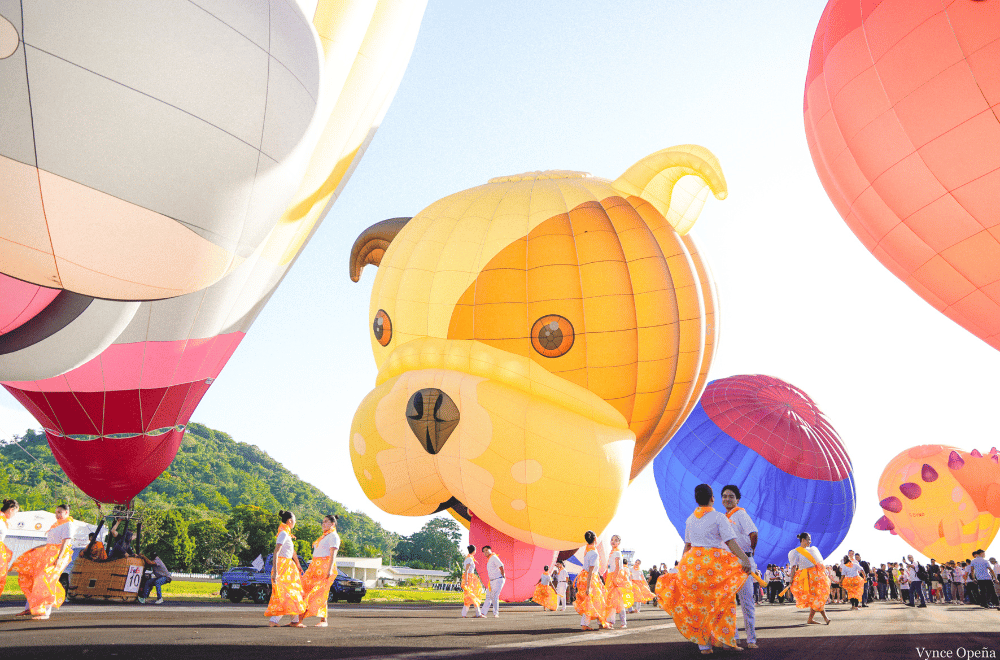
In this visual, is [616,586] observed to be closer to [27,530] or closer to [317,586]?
[317,586]

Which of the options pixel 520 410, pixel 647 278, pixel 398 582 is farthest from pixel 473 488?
pixel 398 582

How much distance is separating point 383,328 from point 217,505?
76120mm

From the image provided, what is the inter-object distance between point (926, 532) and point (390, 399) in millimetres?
27188

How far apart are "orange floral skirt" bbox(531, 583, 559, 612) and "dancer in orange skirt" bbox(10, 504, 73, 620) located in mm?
9689

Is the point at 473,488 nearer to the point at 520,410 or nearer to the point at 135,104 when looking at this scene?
the point at 520,410

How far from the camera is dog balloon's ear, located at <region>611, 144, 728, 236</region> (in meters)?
15.2

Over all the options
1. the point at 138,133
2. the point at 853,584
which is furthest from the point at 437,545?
the point at 138,133

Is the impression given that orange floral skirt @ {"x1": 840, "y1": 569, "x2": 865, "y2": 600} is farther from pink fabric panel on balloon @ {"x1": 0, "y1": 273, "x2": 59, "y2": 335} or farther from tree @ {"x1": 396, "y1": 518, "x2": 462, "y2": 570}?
tree @ {"x1": 396, "y1": 518, "x2": 462, "y2": 570}

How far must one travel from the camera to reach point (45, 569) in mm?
9531

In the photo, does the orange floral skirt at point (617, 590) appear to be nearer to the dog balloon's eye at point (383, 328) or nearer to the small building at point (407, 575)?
the dog balloon's eye at point (383, 328)

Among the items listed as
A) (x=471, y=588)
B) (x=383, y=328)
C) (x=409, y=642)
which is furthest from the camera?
(x=383, y=328)

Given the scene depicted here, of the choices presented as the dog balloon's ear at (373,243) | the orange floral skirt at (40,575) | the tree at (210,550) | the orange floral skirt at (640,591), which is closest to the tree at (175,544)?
the tree at (210,550)

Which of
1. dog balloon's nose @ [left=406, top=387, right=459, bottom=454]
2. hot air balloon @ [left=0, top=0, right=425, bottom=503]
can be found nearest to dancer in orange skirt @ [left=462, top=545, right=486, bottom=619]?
dog balloon's nose @ [left=406, top=387, right=459, bottom=454]

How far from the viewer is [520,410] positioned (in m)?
13.3
